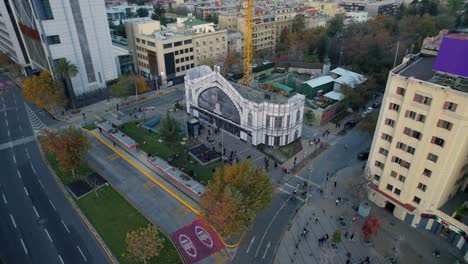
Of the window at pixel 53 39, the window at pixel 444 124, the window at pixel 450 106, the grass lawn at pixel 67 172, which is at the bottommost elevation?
the grass lawn at pixel 67 172

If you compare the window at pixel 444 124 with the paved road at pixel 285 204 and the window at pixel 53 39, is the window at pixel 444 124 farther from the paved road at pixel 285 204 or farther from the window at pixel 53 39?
the window at pixel 53 39

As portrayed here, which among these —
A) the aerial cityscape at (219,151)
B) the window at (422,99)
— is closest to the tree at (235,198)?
the aerial cityscape at (219,151)

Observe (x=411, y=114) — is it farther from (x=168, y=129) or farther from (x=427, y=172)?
(x=168, y=129)

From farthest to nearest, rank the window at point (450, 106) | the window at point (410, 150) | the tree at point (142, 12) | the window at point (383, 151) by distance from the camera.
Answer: the tree at point (142, 12), the window at point (383, 151), the window at point (410, 150), the window at point (450, 106)

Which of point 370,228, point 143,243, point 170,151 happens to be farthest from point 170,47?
point 370,228

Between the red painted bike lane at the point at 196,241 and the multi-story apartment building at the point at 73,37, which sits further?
the multi-story apartment building at the point at 73,37

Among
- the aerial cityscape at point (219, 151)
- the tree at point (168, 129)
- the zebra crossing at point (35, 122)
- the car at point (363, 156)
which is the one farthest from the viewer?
the zebra crossing at point (35, 122)

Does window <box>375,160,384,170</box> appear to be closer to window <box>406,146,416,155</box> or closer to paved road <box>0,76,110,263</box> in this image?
window <box>406,146,416,155</box>
